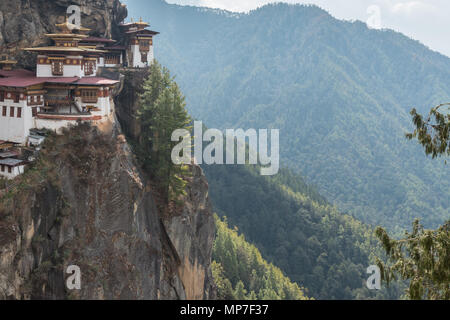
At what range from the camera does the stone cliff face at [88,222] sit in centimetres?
4106

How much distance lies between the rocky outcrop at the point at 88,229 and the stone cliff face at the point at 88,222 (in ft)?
0.29

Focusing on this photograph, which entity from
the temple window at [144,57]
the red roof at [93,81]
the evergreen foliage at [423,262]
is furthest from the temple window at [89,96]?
the evergreen foliage at [423,262]

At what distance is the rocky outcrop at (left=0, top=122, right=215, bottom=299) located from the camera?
40.7 m

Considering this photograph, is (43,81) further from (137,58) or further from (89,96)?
(137,58)

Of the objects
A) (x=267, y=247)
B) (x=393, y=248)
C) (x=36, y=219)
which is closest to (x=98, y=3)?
(x=36, y=219)

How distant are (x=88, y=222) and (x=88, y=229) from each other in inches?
26.0

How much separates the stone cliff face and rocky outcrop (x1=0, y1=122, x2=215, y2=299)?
0.09m

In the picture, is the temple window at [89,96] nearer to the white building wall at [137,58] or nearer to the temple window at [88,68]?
the temple window at [88,68]

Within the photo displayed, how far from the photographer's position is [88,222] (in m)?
45.9

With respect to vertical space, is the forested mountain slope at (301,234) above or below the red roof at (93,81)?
below

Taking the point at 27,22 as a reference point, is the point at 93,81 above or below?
below

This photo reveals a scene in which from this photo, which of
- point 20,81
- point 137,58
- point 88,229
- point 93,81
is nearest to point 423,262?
point 88,229
